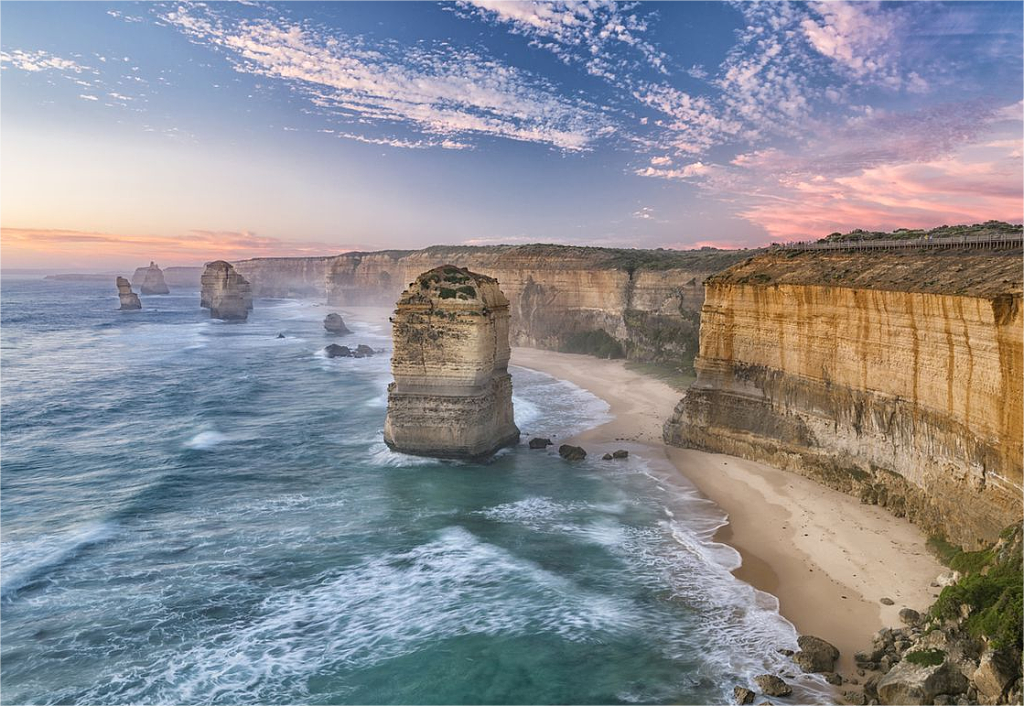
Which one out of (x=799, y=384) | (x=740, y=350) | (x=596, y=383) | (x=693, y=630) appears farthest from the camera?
(x=596, y=383)

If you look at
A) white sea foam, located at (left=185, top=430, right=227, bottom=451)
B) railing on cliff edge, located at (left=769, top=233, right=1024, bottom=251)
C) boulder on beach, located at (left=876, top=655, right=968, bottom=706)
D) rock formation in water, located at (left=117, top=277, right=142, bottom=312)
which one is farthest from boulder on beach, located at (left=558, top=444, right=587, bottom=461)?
rock formation in water, located at (left=117, top=277, right=142, bottom=312)

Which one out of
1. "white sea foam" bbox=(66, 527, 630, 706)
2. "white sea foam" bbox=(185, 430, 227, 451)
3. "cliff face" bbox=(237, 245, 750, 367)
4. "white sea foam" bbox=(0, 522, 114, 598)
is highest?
"cliff face" bbox=(237, 245, 750, 367)

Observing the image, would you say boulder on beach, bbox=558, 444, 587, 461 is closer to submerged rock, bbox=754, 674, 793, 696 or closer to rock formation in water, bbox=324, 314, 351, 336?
submerged rock, bbox=754, 674, 793, 696

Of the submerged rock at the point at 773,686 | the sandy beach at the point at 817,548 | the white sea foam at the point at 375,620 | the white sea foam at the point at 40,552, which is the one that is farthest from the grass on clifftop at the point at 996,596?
the white sea foam at the point at 40,552

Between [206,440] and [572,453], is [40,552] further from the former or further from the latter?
[572,453]

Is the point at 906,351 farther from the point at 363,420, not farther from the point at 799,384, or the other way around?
the point at 363,420

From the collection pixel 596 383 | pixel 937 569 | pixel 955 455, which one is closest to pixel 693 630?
pixel 937 569

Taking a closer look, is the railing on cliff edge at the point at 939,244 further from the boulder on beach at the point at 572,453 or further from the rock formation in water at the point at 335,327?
the rock formation in water at the point at 335,327

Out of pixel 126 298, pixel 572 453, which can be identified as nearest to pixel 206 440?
pixel 572 453
